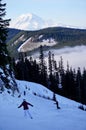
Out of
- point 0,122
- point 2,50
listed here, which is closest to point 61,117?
point 0,122

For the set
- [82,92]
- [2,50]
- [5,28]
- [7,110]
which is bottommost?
[82,92]

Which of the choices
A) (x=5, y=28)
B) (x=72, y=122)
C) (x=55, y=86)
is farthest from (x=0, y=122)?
(x=55, y=86)

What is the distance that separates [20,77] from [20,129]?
2644 inches

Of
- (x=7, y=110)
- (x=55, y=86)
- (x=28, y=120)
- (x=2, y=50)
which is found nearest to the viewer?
(x=2, y=50)

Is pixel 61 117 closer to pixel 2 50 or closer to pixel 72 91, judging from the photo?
pixel 2 50

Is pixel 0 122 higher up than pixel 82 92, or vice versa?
pixel 0 122

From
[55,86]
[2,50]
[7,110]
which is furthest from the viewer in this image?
[55,86]

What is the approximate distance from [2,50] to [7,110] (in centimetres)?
1052

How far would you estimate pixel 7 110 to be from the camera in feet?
104

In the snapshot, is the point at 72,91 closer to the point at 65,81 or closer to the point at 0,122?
the point at 65,81

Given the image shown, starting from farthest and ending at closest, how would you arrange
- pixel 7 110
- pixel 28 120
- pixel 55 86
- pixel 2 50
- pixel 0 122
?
pixel 55 86, pixel 7 110, pixel 28 120, pixel 0 122, pixel 2 50

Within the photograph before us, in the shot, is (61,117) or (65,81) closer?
(61,117)

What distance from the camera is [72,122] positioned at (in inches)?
1014

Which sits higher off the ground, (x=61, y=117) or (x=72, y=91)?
(x=61, y=117)
